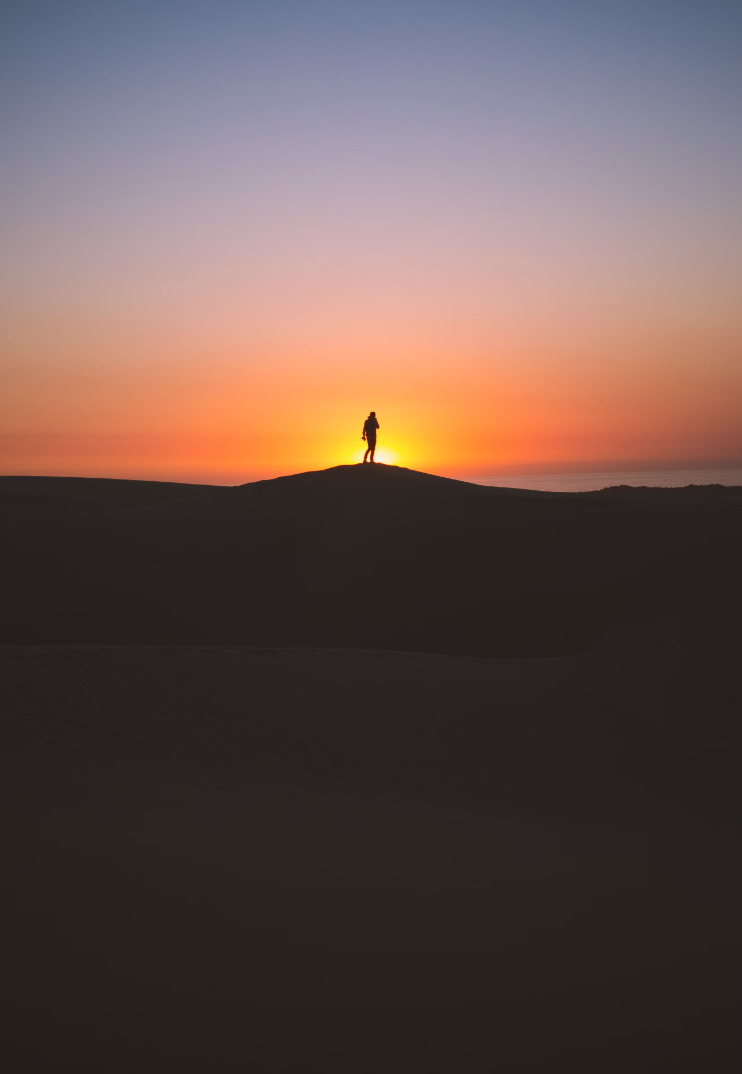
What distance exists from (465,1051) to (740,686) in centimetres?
656

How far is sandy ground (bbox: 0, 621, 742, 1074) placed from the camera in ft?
8.11

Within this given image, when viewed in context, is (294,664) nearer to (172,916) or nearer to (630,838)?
(630,838)

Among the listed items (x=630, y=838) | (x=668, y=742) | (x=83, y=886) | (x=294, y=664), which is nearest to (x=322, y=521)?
(x=294, y=664)

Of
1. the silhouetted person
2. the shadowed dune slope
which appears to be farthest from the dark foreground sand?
the silhouetted person

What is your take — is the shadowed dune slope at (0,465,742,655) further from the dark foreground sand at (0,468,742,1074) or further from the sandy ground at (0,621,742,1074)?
the sandy ground at (0,621,742,1074)

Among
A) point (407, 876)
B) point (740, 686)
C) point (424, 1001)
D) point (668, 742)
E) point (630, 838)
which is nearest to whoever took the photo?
point (424, 1001)

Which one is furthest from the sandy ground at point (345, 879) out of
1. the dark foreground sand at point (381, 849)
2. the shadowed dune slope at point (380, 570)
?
the shadowed dune slope at point (380, 570)

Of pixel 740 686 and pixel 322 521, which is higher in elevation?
pixel 322 521

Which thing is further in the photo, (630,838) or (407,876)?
(630,838)

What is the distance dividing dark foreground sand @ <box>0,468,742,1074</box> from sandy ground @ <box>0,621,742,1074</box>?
13 mm

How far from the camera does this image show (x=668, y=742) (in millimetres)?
6625

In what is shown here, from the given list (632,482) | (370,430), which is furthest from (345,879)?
(632,482)

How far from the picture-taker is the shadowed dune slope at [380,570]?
1100cm

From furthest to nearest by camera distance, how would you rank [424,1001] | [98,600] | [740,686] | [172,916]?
[98,600] < [740,686] < [172,916] < [424,1001]
